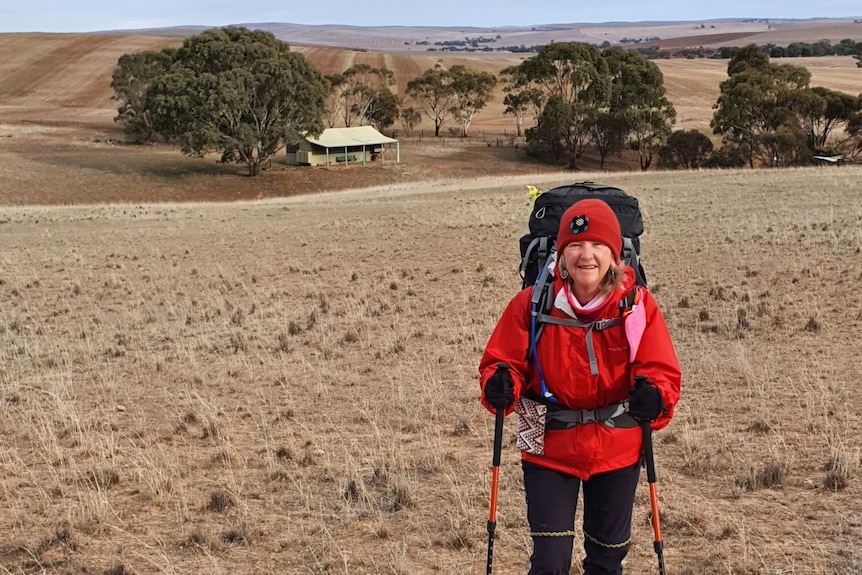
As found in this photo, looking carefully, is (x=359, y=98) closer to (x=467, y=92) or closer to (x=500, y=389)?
(x=467, y=92)

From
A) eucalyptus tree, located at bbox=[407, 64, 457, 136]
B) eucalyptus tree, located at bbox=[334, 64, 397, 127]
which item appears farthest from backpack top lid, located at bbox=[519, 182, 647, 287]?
eucalyptus tree, located at bbox=[334, 64, 397, 127]

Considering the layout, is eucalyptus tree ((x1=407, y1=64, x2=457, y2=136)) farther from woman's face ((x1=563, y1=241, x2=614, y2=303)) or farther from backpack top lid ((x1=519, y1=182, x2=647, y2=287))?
woman's face ((x1=563, y1=241, x2=614, y2=303))

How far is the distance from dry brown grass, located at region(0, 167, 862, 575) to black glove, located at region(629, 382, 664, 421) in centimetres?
158

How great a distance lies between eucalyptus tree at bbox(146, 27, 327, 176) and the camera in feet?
179

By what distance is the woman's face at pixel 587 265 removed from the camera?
3736mm

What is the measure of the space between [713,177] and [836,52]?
178213mm

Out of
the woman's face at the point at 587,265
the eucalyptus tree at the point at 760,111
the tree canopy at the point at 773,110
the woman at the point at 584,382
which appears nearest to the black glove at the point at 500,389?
the woman at the point at 584,382

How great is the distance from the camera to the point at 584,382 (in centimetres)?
372

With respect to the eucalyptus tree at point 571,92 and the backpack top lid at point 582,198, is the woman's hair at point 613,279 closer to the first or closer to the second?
the backpack top lid at point 582,198

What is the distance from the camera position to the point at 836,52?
184 meters

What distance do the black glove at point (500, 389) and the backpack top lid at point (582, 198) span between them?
100 centimetres

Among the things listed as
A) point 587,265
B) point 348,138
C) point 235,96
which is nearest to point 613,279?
point 587,265

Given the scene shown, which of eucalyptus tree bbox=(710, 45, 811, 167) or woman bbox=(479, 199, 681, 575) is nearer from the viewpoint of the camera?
woman bbox=(479, 199, 681, 575)

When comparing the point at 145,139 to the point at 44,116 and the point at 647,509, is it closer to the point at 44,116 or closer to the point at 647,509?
the point at 44,116
